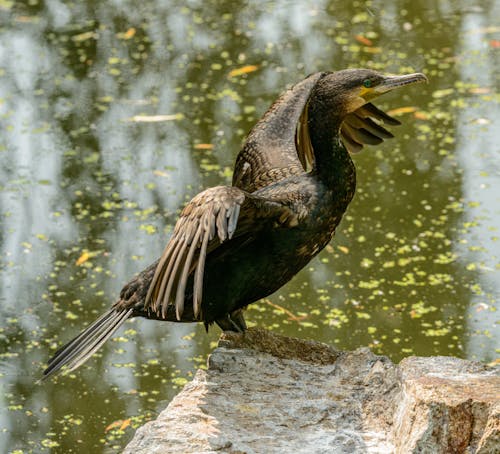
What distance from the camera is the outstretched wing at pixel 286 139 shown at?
15.2 feet

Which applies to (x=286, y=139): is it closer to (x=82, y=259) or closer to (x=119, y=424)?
(x=119, y=424)

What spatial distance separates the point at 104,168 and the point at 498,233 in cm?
225

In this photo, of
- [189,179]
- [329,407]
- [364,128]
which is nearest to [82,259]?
[189,179]

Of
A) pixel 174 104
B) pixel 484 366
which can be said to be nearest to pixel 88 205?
pixel 174 104

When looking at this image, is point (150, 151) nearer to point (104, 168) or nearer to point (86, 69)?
point (104, 168)

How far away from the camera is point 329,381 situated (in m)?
3.82

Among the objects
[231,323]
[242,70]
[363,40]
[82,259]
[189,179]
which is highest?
[363,40]

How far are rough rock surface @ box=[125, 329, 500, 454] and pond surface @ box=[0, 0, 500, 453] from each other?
1.10m

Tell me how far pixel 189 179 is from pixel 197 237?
111 inches

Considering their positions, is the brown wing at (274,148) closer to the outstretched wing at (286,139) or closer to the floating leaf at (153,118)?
the outstretched wing at (286,139)

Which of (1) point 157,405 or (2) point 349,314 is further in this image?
(2) point 349,314

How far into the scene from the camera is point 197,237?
3.70 m

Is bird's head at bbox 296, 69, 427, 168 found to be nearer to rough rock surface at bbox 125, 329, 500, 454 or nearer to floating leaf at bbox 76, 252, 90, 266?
rough rock surface at bbox 125, 329, 500, 454

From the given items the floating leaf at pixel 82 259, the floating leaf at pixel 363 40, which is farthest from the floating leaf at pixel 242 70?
Result: the floating leaf at pixel 82 259
